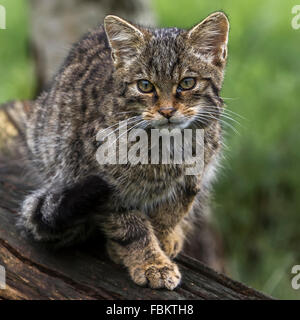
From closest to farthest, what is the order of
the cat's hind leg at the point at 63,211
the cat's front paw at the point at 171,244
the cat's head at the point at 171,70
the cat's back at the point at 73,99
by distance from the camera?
the cat's hind leg at the point at 63,211
the cat's head at the point at 171,70
the cat's back at the point at 73,99
the cat's front paw at the point at 171,244

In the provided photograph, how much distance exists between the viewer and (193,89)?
10.5 ft

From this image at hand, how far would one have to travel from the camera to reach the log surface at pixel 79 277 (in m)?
3.03

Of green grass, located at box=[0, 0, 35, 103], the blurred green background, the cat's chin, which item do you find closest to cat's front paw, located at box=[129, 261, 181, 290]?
the cat's chin

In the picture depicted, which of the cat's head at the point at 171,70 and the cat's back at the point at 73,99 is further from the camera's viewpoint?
the cat's back at the point at 73,99

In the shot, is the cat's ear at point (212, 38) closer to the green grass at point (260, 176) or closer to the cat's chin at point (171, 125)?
the cat's chin at point (171, 125)

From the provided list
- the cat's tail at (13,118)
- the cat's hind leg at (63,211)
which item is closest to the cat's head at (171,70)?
the cat's hind leg at (63,211)

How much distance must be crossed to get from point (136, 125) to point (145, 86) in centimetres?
22

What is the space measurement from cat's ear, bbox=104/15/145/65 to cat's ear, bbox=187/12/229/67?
29 cm

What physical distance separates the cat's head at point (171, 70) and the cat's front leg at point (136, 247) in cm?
60

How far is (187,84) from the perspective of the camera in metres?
3.21

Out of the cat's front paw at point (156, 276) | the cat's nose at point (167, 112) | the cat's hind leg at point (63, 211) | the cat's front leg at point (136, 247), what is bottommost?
the cat's front paw at point (156, 276)

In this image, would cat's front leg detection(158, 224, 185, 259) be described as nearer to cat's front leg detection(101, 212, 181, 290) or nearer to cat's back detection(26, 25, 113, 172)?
cat's front leg detection(101, 212, 181, 290)
